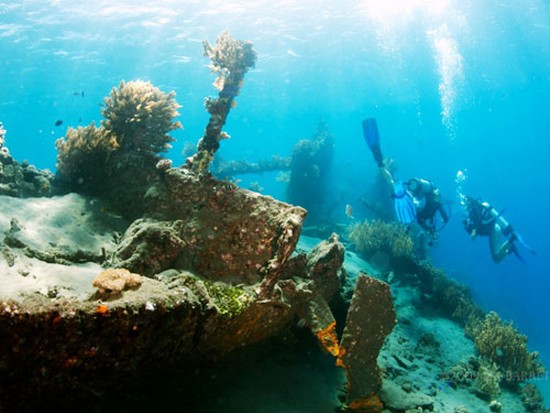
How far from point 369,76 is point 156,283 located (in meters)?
49.4

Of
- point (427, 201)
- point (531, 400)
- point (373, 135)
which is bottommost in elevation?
point (531, 400)

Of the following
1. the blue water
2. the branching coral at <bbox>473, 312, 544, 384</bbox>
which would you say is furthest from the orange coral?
the branching coral at <bbox>473, 312, 544, 384</bbox>

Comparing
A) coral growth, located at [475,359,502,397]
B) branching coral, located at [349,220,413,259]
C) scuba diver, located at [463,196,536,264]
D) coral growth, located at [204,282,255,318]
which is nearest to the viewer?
coral growth, located at [204,282,255,318]

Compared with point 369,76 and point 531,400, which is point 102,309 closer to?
point 531,400

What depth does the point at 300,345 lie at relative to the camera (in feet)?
18.0

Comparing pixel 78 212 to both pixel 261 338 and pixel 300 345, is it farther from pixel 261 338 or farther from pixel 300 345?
pixel 300 345

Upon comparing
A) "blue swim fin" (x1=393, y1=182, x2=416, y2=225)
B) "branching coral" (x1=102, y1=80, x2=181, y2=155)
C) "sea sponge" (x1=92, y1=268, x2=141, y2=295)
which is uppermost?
"branching coral" (x1=102, y1=80, x2=181, y2=155)

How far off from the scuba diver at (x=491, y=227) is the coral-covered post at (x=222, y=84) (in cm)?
905

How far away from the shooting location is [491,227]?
1148 centimetres

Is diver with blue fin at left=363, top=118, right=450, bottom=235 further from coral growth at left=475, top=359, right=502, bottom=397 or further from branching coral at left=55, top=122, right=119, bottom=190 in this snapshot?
branching coral at left=55, top=122, right=119, bottom=190

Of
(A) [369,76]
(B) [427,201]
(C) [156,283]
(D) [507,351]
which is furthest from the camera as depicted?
(A) [369,76]

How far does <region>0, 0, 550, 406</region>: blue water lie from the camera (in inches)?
1061

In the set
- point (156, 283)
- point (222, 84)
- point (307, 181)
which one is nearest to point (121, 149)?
point (222, 84)

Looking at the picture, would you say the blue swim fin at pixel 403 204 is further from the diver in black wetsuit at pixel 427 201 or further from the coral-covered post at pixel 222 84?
the coral-covered post at pixel 222 84
